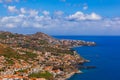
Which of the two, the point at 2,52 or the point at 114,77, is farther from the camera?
the point at 2,52

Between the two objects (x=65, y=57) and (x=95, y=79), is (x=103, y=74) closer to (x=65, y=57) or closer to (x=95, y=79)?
(x=95, y=79)

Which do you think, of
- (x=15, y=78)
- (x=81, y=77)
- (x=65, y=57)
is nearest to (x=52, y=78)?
(x=81, y=77)

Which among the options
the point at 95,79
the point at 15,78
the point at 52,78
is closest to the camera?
the point at 15,78

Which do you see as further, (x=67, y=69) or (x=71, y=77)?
(x=67, y=69)

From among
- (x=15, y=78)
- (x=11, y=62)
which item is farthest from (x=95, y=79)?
(x=15, y=78)

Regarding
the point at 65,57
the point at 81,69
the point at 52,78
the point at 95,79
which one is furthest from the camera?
the point at 65,57

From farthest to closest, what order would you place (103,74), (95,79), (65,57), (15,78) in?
(65,57) < (103,74) < (95,79) < (15,78)

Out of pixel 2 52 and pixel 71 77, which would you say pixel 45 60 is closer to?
pixel 2 52

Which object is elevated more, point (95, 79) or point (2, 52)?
point (2, 52)

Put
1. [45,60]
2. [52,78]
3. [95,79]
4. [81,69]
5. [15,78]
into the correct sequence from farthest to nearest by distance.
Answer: [45,60], [81,69], [95,79], [52,78], [15,78]
